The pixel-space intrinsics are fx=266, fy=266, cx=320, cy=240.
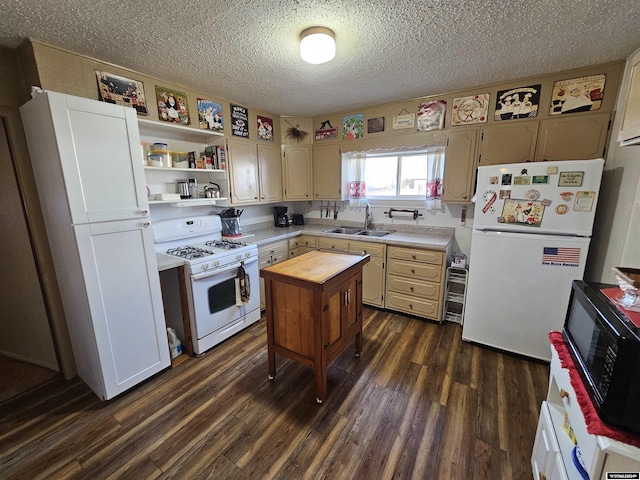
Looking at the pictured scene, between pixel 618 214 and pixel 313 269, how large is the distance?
2.16m

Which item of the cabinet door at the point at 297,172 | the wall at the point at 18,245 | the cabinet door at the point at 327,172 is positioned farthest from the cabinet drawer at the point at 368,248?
the wall at the point at 18,245

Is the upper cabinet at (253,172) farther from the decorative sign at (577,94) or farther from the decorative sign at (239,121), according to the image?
the decorative sign at (577,94)

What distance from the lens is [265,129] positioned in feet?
10.9

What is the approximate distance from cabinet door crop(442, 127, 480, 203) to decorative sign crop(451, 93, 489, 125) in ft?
0.29

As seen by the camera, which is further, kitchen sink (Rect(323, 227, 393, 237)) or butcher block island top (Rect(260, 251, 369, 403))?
kitchen sink (Rect(323, 227, 393, 237))

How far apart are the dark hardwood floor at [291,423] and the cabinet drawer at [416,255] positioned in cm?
89

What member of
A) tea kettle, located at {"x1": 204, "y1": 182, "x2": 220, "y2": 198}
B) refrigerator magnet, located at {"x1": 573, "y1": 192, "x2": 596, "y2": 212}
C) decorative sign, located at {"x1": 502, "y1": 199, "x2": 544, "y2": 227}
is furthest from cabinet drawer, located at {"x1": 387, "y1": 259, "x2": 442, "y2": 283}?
tea kettle, located at {"x1": 204, "y1": 182, "x2": 220, "y2": 198}

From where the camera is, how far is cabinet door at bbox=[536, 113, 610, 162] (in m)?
2.15

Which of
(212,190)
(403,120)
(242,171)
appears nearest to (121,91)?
(212,190)

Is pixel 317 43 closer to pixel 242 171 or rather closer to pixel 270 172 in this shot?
pixel 242 171

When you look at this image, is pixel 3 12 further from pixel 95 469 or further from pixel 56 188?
pixel 95 469

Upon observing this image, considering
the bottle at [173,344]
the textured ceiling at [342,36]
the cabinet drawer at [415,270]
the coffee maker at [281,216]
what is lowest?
the bottle at [173,344]

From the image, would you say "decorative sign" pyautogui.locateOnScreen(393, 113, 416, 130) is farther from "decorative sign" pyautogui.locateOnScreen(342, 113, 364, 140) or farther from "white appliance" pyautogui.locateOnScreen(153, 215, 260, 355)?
"white appliance" pyautogui.locateOnScreen(153, 215, 260, 355)

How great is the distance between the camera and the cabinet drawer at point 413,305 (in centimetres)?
281
